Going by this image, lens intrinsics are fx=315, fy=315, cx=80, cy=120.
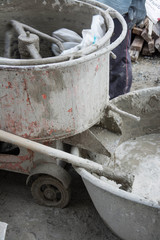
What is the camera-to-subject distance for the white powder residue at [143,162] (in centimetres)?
274

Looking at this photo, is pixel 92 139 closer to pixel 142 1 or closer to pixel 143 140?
pixel 143 140

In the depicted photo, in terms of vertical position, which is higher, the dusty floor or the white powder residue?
the white powder residue

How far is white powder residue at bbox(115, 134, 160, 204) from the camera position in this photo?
8.98 feet

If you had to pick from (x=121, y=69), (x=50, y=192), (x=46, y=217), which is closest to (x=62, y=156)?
(x=50, y=192)

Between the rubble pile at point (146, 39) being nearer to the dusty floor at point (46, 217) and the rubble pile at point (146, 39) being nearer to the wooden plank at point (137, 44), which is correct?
the wooden plank at point (137, 44)

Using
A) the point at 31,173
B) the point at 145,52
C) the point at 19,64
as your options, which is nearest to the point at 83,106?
the point at 19,64

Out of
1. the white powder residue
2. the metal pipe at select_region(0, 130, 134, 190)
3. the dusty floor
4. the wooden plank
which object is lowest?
the dusty floor

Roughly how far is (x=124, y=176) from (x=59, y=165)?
60cm

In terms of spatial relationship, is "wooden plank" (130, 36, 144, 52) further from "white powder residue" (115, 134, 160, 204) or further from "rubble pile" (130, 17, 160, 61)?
"white powder residue" (115, 134, 160, 204)

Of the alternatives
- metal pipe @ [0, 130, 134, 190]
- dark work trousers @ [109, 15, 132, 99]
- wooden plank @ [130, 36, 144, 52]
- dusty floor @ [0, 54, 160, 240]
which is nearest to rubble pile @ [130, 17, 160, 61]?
wooden plank @ [130, 36, 144, 52]

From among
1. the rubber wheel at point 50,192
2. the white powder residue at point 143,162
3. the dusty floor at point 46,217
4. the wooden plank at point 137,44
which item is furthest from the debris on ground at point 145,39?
the rubber wheel at point 50,192

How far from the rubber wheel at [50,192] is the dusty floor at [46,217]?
0.06 meters

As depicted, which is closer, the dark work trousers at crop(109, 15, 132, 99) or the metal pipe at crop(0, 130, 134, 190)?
the metal pipe at crop(0, 130, 134, 190)

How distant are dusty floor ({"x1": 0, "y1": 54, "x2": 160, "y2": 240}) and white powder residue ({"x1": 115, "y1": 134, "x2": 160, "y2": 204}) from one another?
0.44 metres
